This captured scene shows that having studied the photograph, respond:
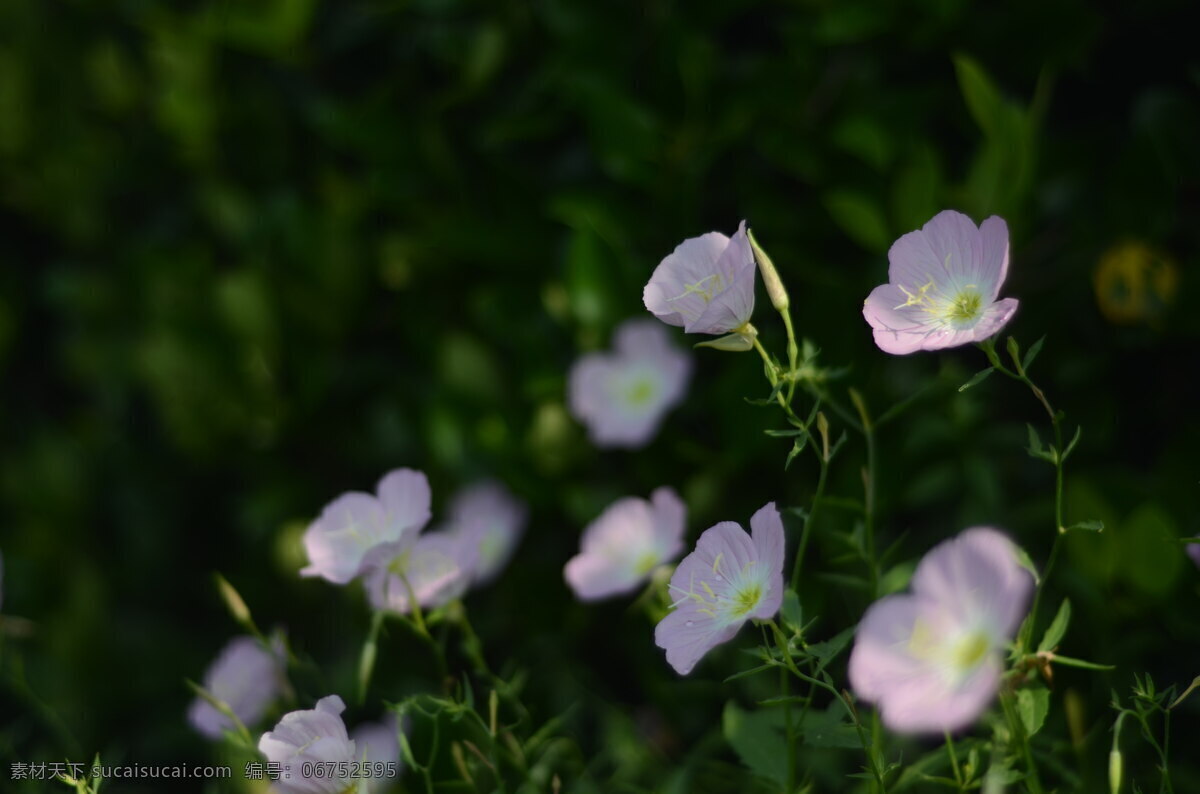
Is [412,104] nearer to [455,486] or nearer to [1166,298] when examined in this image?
[455,486]

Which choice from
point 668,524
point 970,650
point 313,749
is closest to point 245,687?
point 313,749

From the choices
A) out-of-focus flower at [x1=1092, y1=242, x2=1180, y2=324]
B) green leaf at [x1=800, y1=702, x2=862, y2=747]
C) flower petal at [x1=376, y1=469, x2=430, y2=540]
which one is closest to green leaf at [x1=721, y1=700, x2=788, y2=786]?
green leaf at [x1=800, y1=702, x2=862, y2=747]

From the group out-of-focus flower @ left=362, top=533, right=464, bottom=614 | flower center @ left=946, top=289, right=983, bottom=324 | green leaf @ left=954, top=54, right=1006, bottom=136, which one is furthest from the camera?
green leaf @ left=954, top=54, right=1006, bottom=136

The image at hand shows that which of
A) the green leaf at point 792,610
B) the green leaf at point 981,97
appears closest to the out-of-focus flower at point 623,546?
the green leaf at point 792,610

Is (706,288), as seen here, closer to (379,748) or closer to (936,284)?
(936,284)

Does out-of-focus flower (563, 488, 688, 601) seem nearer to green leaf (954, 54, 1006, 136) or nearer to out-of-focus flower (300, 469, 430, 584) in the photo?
out-of-focus flower (300, 469, 430, 584)

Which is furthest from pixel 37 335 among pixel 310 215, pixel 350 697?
pixel 350 697
